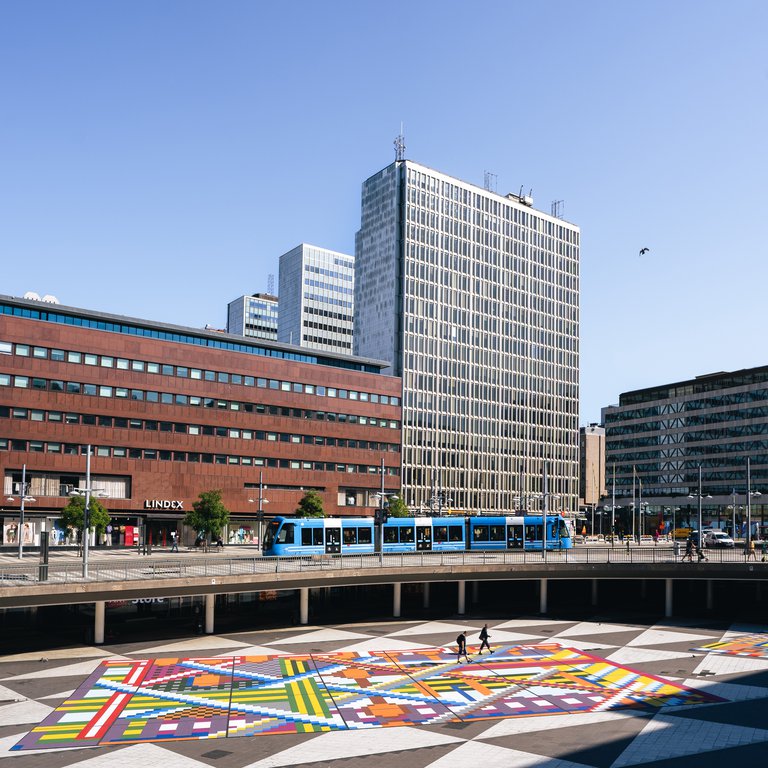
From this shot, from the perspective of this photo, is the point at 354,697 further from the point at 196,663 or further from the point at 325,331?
the point at 325,331

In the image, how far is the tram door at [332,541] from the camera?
63281 millimetres

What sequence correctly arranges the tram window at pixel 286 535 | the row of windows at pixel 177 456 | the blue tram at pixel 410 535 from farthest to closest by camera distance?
the row of windows at pixel 177 456
the blue tram at pixel 410 535
the tram window at pixel 286 535

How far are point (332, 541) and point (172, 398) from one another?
3570cm

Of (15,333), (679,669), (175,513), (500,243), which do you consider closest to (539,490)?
(500,243)

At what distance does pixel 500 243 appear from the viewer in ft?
495

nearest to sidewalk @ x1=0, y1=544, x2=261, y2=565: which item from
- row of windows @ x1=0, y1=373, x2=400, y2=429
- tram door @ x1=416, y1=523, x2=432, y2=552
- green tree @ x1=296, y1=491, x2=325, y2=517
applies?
green tree @ x1=296, y1=491, x2=325, y2=517

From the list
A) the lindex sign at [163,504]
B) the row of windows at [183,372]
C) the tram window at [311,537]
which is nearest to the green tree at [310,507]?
the lindex sign at [163,504]

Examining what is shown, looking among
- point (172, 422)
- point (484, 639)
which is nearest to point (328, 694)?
point (484, 639)

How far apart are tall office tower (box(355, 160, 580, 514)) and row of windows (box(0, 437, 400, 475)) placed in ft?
87.7

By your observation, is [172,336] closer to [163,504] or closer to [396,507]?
[163,504]

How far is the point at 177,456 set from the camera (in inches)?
3652

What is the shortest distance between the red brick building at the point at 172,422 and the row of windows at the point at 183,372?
129mm

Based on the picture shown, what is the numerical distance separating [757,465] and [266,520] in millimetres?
89893

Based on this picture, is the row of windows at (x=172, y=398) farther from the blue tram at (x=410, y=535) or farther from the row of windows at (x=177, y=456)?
the blue tram at (x=410, y=535)
